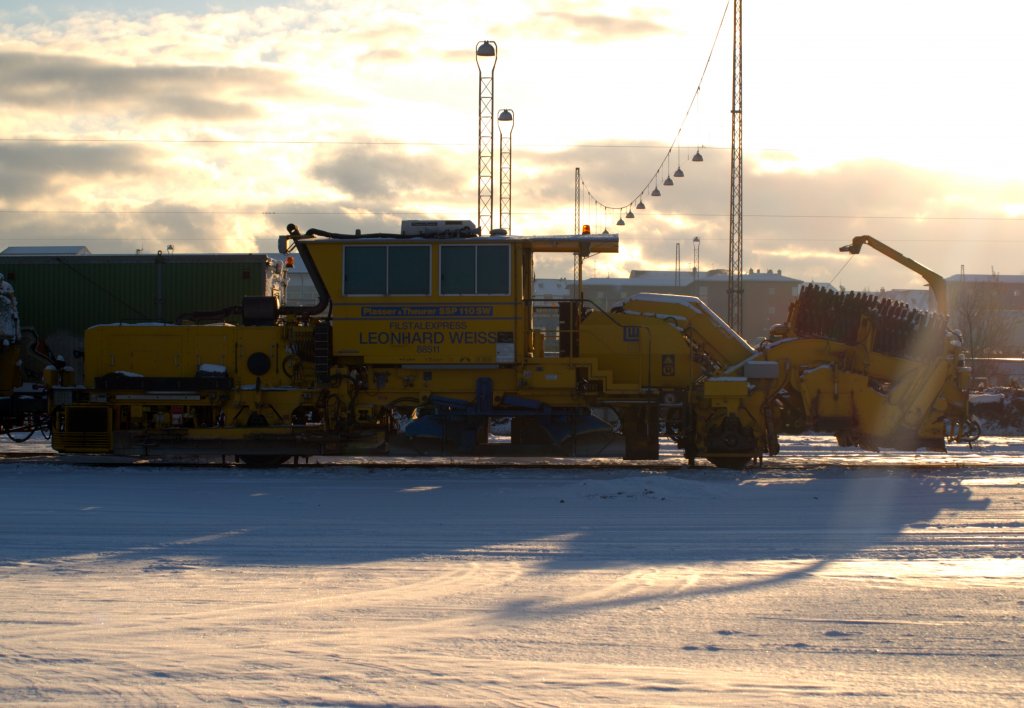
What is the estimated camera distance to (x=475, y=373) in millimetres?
15102

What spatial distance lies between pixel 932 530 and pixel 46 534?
322 inches

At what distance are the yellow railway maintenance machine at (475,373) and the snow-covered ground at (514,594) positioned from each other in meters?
2.08

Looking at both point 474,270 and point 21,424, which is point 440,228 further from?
point 21,424

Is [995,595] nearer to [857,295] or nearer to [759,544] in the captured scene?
[759,544]

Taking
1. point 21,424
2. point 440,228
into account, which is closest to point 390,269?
point 440,228

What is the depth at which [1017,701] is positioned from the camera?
210 inches

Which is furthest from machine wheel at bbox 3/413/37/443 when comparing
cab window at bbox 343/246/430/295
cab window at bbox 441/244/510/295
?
cab window at bbox 441/244/510/295

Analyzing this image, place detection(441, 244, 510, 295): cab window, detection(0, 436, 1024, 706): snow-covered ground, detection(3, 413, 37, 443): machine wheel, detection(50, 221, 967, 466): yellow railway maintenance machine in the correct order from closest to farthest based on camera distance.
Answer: detection(0, 436, 1024, 706): snow-covered ground < detection(441, 244, 510, 295): cab window < detection(50, 221, 967, 466): yellow railway maintenance machine < detection(3, 413, 37, 443): machine wheel

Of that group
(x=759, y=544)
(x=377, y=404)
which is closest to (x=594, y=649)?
(x=759, y=544)

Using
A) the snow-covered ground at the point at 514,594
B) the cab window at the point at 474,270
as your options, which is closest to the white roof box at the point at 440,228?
the cab window at the point at 474,270

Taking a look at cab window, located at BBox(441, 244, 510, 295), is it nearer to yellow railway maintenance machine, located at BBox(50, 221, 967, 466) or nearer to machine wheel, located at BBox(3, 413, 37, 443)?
yellow railway maintenance machine, located at BBox(50, 221, 967, 466)

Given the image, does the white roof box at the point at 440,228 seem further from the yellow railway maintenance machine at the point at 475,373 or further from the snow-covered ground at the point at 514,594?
the snow-covered ground at the point at 514,594

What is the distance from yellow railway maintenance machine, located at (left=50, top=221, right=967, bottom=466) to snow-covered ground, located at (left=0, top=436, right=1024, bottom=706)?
2.08 m

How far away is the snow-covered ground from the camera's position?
18.2 feet
